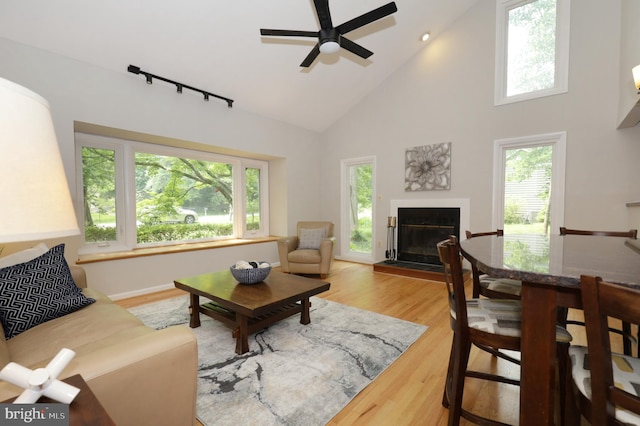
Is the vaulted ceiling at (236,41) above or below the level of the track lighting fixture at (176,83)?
above

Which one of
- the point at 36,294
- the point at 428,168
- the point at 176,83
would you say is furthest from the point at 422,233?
the point at 36,294

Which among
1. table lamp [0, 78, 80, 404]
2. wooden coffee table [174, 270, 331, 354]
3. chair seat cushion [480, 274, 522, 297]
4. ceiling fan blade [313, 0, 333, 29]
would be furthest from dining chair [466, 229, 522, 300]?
ceiling fan blade [313, 0, 333, 29]

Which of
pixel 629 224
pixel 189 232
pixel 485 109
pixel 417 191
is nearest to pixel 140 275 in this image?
pixel 189 232

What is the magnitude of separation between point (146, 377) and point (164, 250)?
10.5 feet

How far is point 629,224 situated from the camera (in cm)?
315

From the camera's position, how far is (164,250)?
12.6 ft

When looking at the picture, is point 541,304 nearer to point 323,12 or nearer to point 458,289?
point 458,289

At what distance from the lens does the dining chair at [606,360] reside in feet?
2.21

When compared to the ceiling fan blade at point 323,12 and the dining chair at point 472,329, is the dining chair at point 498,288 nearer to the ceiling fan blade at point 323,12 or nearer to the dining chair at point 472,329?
the dining chair at point 472,329

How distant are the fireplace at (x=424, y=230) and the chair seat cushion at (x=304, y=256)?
1.65m

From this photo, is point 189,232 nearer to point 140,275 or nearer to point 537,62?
point 140,275

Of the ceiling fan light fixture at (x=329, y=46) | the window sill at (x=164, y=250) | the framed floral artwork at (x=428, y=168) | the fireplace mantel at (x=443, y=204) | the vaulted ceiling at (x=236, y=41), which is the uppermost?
the vaulted ceiling at (x=236, y=41)

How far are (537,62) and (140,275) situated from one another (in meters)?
5.94

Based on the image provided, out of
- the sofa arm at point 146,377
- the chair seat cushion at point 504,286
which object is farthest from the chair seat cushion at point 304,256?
the sofa arm at point 146,377
